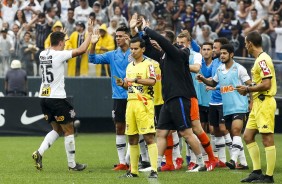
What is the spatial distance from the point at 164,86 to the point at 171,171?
176 centimetres

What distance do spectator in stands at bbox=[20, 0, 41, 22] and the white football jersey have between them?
46.4 feet

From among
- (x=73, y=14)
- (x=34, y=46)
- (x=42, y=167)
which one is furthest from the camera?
(x=73, y=14)

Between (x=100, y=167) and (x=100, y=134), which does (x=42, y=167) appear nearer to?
(x=100, y=167)

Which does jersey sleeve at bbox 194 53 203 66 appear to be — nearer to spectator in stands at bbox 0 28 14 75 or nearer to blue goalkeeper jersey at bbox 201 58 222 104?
blue goalkeeper jersey at bbox 201 58 222 104

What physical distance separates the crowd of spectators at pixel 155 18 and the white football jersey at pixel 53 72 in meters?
10.4

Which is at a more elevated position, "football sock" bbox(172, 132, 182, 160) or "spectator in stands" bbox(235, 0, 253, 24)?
"spectator in stands" bbox(235, 0, 253, 24)

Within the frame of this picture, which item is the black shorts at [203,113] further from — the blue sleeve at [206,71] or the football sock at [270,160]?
the football sock at [270,160]

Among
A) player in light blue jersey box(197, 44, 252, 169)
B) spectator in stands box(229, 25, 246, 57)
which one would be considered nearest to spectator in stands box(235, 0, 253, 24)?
spectator in stands box(229, 25, 246, 57)

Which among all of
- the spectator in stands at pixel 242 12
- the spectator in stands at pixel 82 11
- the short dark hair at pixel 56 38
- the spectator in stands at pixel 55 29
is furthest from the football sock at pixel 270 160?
the spectator in stands at pixel 242 12

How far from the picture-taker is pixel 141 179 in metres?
14.4

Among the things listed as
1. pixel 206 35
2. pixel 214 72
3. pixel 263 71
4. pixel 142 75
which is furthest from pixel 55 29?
pixel 263 71

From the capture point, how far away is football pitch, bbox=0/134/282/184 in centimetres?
1433

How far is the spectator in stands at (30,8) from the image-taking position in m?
30.2

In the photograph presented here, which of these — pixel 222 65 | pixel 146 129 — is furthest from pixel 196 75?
pixel 146 129
